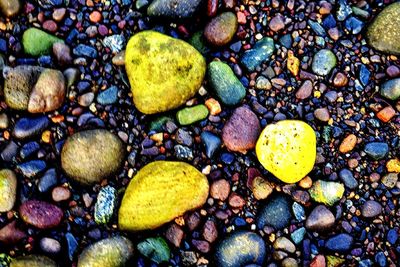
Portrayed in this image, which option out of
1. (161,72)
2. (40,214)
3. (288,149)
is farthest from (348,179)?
(40,214)

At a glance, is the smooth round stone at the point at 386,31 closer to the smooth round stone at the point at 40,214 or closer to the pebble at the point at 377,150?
the pebble at the point at 377,150

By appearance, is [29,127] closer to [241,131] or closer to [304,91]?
[241,131]

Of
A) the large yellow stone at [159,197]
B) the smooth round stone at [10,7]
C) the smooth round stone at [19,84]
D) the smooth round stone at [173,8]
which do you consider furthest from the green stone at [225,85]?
the smooth round stone at [10,7]

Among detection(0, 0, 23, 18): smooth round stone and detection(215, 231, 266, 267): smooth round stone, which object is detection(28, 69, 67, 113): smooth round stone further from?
detection(215, 231, 266, 267): smooth round stone

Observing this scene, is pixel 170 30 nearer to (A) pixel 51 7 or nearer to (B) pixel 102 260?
(A) pixel 51 7

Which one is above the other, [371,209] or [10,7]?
[10,7]

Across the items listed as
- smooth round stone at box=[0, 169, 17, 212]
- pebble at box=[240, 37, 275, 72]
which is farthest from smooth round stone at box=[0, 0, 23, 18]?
pebble at box=[240, 37, 275, 72]
